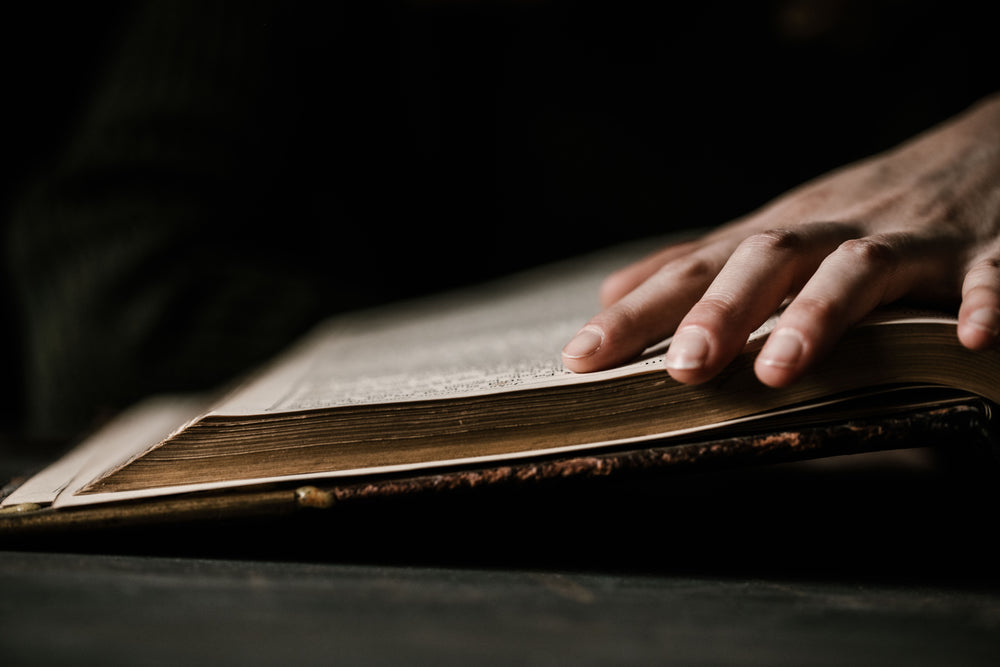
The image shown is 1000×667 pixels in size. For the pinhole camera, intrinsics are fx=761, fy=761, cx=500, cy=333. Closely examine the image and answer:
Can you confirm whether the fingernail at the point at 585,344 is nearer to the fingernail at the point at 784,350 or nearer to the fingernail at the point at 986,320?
the fingernail at the point at 784,350

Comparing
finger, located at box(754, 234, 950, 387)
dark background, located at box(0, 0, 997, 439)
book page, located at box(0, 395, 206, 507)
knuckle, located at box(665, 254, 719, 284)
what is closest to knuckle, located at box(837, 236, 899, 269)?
finger, located at box(754, 234, 950, 387)

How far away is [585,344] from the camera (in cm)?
48

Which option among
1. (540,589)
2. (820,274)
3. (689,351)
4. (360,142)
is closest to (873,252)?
(820,274)

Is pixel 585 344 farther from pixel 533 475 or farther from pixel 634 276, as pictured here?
pixel 634 276

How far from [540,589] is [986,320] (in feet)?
0.93

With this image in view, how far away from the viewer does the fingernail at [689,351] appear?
41 cm

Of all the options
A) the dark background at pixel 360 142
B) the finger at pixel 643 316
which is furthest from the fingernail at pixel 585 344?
the dark background at pixel 360 142

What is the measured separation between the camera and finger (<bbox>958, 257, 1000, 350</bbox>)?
16.2 inches

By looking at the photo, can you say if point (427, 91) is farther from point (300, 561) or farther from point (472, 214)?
point (300, 561)

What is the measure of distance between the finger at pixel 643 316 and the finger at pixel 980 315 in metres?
0.17

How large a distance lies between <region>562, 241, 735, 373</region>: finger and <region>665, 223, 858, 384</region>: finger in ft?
0.14

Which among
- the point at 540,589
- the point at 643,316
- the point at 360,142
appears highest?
the point at 360,142

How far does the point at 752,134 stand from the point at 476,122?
79 centimetres

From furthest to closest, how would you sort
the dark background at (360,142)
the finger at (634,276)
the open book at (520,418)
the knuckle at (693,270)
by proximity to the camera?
the dark background at (360,142), the finger at (634,276), the knuckle at (693,270), the open book at (520,418)
